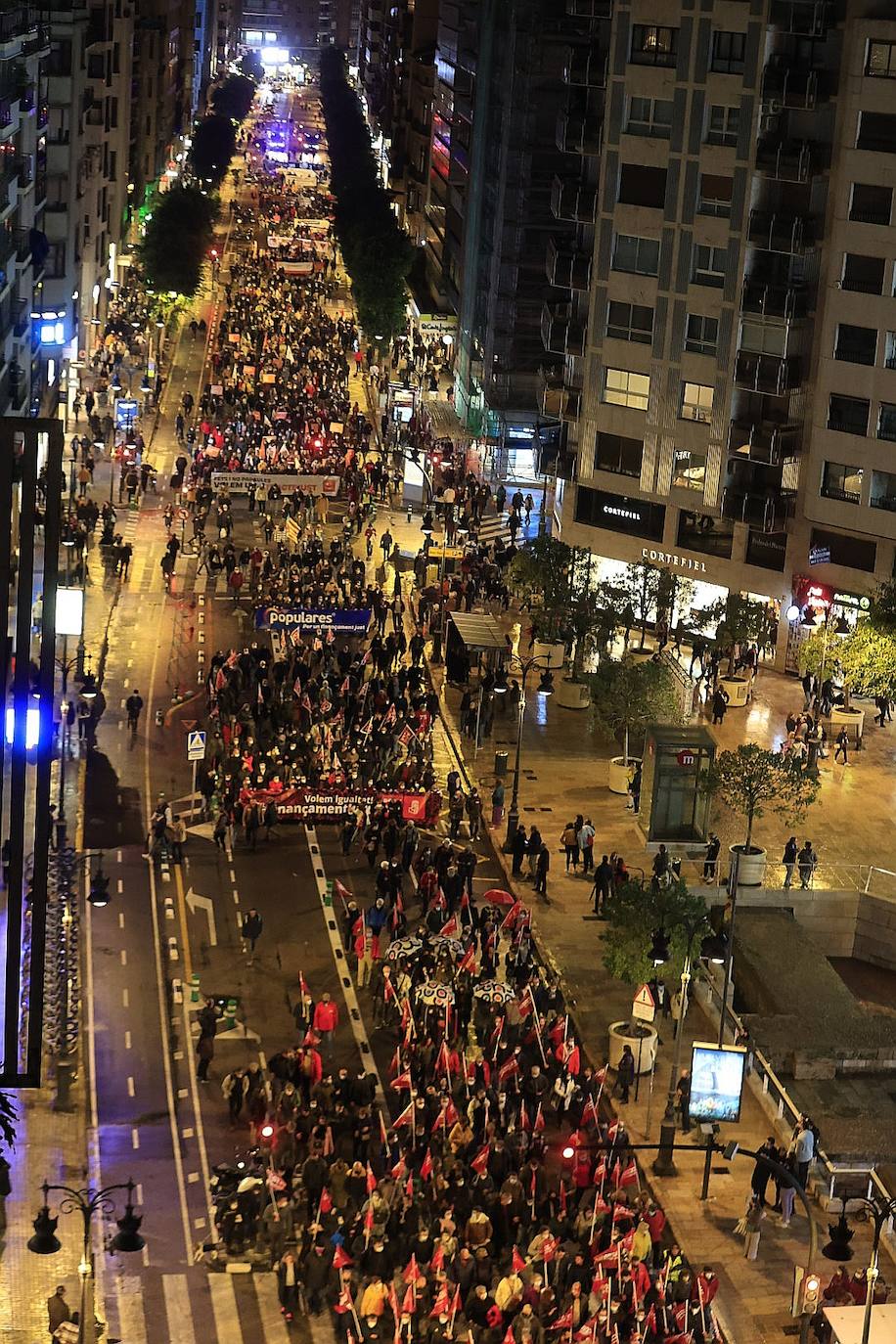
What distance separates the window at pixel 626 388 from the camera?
8625cm

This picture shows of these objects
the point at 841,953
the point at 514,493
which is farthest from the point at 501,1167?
the point at 514,493

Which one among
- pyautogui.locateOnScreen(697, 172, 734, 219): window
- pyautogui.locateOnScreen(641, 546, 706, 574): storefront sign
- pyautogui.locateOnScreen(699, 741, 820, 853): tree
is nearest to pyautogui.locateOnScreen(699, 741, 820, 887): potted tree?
pyautogui.locateOnScreen(699, 741, 820, 853): tree

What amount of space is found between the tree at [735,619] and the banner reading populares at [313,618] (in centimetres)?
1304

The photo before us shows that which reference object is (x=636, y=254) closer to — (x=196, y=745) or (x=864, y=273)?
(x=864, y=273)

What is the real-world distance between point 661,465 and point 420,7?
122 meters

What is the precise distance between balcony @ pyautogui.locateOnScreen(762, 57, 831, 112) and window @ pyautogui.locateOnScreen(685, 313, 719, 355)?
7.77 meters

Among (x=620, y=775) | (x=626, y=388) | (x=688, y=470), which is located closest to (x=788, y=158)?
(x=626, y=388)

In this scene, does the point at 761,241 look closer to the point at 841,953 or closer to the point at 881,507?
the point at 881,507

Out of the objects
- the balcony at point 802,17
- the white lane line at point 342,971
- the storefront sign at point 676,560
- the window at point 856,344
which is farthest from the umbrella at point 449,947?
the balcony at point 802,17

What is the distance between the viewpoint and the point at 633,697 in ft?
222

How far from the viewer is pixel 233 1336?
40.0 meters

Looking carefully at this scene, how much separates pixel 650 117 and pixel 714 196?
14.1 feet

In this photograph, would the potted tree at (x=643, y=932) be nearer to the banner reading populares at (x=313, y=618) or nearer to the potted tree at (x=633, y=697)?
the potted tree at (x=633, y=697)

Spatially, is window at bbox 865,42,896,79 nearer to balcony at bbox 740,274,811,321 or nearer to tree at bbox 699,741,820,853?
balcony at bbox 740,274,811,321
